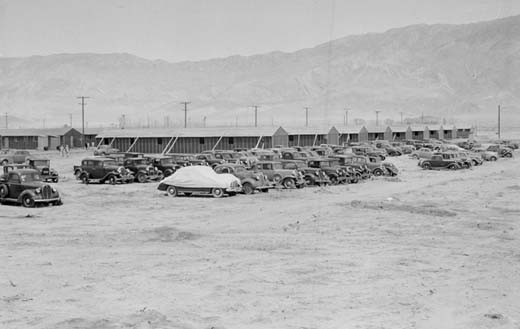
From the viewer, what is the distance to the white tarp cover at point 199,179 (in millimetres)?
34094

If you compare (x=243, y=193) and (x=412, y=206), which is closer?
(x=412, y=206)

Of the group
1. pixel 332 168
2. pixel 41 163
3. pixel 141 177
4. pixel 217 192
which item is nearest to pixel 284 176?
pixel 332 168

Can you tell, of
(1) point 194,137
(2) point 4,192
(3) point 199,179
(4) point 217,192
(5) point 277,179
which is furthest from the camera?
(1) point 194,137

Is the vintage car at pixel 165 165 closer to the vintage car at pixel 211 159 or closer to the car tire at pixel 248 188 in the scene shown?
the vintage car at pixel 211 159

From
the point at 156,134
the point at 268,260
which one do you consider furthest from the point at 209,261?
the point at 156,134

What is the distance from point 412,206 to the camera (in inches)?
1180

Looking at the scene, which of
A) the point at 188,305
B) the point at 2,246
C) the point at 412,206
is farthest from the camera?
the point at 412,206

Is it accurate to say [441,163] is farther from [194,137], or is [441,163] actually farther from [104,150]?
[104,150]

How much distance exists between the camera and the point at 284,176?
38.2 meters

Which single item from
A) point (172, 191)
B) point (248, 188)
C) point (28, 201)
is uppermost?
point (248, 188)

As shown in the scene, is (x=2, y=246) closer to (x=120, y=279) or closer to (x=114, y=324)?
(x=120, y=279)

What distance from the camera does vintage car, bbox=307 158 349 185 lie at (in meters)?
41.1

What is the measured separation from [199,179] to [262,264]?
52.8 feet

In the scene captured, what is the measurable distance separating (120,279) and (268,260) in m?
4.24
